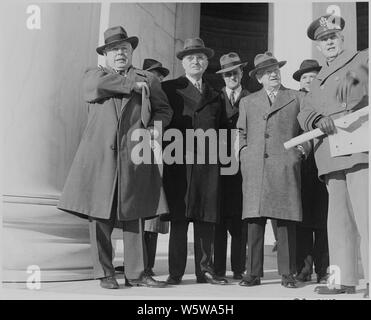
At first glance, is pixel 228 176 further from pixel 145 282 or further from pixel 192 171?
pixel 145 282

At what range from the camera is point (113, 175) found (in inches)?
204

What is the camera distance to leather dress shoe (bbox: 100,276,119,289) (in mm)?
5109

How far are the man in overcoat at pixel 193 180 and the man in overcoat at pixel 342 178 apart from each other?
1.00 metres

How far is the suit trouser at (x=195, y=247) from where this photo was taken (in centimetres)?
548

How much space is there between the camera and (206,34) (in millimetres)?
13766

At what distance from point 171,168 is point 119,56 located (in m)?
1.15

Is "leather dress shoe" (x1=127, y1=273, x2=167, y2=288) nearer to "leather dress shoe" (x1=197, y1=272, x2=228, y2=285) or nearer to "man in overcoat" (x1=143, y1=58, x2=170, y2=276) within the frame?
"leather dress shoe" (x1=197, y1=272, x2=228, y2=285)

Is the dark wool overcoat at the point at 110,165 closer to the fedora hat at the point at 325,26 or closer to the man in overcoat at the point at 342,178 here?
the man in overcoat at the point at 342,178

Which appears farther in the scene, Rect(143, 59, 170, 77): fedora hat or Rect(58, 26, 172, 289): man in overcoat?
Rect(143, 59, 170, 77): fedora hat

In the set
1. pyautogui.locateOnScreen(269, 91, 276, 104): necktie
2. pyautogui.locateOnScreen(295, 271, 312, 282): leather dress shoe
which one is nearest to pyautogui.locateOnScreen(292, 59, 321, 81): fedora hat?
pyautogui.locateOnScreen(269, 91, 276, 104): necktie

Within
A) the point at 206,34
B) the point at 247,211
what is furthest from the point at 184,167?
the point at 206,34

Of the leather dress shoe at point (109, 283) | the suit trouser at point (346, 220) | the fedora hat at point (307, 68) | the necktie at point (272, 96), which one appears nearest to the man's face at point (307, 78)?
the fedora hat at point (307, 68)

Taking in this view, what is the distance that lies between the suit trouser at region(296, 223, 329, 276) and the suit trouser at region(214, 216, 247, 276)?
552 mm

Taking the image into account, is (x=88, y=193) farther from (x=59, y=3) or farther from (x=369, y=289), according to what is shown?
(x=369, y=289)
